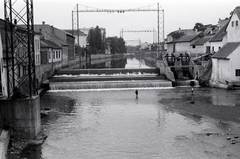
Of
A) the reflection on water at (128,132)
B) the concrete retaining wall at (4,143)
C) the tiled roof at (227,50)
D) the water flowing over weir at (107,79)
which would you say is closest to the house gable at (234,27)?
the tiled roof at (227,50)

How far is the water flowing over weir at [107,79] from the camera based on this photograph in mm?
35719

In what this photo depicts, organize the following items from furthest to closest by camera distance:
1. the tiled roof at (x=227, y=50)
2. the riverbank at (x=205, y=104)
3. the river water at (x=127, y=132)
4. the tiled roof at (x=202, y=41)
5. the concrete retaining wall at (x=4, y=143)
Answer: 1. the tiled roof at (x=202, y=41)
2. the tiled roof at (x=227, y=50)
3. the riverbank at (x=205, y=104)
4. the river water at (x=127, y=132)
5. the concrete retaining wall at (x=4, y=143)

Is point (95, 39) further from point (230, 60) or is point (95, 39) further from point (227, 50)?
point (230, 60)

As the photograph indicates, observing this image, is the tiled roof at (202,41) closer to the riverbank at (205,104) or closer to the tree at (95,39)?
the riverbank at (205,104)

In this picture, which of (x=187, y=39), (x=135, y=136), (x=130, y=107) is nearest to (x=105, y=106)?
(x=130, y=107)

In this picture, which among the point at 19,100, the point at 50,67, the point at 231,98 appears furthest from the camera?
the point at 50,67

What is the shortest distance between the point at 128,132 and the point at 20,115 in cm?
583

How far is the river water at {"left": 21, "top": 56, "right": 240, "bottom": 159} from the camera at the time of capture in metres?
15.4

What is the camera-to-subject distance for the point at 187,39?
197ft

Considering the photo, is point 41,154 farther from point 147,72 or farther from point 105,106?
point 147,72

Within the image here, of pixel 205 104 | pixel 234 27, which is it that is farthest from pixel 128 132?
pixel 234 27

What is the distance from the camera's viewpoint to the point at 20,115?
1717cm

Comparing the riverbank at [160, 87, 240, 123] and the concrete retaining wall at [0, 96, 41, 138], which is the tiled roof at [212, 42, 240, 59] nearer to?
the riverbank at [160, 87, 240, 123]

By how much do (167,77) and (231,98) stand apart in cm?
1204
